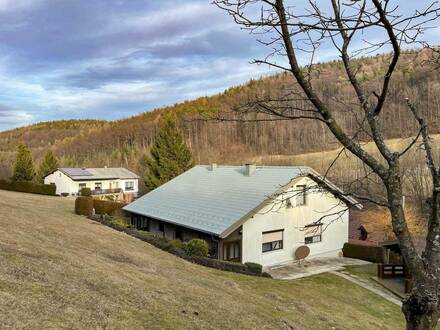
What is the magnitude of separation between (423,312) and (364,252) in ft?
73.7

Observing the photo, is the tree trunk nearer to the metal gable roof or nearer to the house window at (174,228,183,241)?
the metal gable roof

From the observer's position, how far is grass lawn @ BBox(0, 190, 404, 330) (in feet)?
24.3

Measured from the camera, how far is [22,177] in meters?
61.2

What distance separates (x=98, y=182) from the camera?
66.4m

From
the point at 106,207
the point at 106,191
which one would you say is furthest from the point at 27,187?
the point at 106,207

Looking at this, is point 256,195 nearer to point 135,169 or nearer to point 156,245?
point 156,245

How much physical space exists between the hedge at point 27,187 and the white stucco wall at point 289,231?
41150 millimetres

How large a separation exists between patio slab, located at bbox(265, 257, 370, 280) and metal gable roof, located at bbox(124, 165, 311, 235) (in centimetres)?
388

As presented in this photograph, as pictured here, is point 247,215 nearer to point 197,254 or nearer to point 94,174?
point 197,254

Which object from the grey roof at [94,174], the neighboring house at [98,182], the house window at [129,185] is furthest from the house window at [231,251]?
the house window at [129,185]

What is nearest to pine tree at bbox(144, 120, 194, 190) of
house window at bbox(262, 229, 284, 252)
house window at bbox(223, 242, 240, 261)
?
house window at bbox(262, 229, 284, 252)

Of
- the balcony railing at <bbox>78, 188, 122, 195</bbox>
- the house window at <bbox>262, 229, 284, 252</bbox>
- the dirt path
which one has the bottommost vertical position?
the dirt path

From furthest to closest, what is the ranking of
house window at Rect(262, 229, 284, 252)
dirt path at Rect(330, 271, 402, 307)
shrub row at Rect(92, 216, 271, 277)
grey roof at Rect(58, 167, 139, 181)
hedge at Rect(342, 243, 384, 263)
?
grey roof at Rect(58, 167, 139, 181) < hedge at Rect(342, 243, 384, 263) < house window at Rect(262, 229, 284, 252) < shrub row at Rect(92, 216, 271, 277) < dirt path at Rect(330, 271, 402, 307)

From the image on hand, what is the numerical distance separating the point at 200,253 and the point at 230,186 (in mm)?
7710
